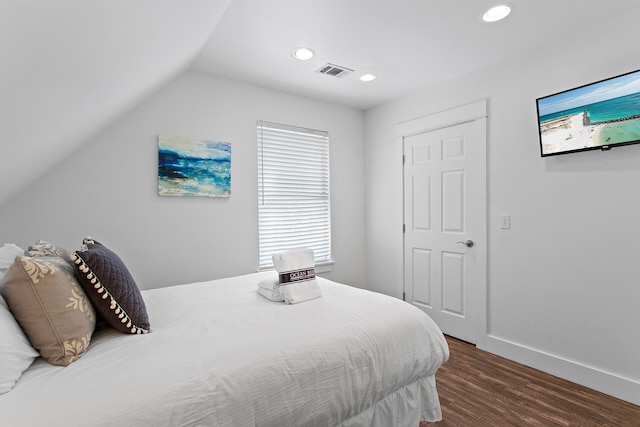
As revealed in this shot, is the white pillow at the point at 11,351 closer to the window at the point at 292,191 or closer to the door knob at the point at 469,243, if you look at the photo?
the window at the point at 292,191

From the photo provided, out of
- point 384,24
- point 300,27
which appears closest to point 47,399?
point 300,27

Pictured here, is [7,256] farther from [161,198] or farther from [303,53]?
[303,53]

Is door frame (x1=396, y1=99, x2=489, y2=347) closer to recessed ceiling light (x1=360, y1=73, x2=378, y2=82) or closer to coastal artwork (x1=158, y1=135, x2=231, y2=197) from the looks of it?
recessed ceiling light (x1=360, y1=73, x2=378, y2=82)

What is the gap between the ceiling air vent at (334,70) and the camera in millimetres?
2828

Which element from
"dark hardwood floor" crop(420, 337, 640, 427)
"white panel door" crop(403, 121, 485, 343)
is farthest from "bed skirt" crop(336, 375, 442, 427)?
"white panel door" crop(403, 121, 485, 343)

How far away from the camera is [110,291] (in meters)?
1.36

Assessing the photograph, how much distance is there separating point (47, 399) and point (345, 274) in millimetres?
3240

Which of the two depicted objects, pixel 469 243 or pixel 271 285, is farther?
pixel 469 243

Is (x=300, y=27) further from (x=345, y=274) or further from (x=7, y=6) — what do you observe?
(x=345, y=274)

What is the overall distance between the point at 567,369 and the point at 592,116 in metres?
1.87

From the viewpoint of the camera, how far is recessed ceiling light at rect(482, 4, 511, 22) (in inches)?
79.0

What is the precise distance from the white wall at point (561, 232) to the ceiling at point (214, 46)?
0.77 ft

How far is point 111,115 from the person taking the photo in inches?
90.4

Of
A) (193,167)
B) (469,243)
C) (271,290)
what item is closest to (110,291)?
(271,290)
